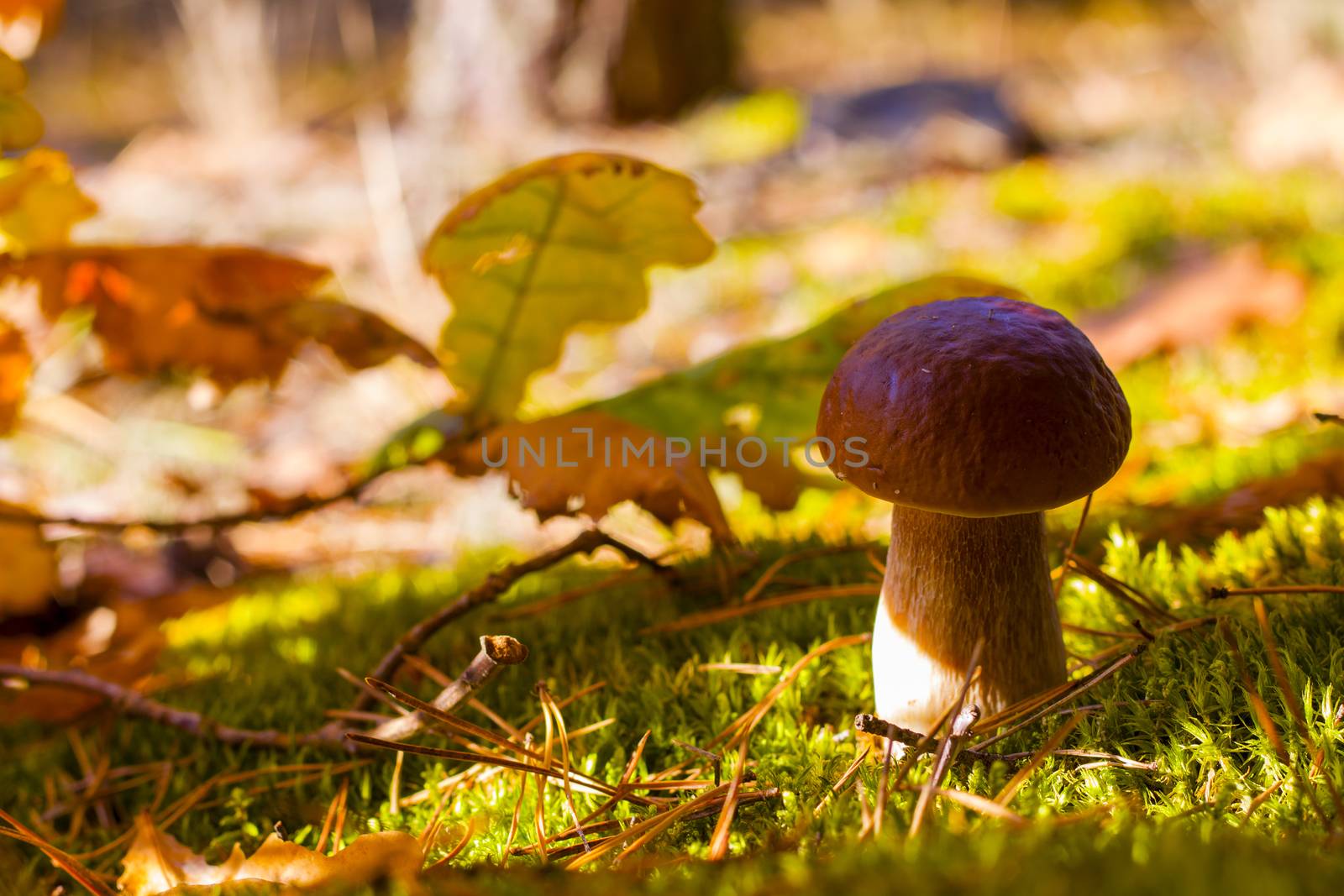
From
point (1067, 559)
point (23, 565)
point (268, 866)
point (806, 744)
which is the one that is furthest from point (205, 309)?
point (1067, 559)

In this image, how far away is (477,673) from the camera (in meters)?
1.39

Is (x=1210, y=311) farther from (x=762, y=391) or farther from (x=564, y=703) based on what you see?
(x=564, y=703)

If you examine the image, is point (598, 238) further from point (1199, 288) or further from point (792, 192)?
point (792, 192)

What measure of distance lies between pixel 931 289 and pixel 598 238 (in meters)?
0.79

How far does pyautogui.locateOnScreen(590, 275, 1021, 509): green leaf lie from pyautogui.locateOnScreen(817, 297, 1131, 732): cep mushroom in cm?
60

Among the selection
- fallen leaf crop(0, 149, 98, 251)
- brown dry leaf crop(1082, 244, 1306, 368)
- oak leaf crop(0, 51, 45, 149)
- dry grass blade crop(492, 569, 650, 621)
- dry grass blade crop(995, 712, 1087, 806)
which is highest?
oak leaf crop(0, 51, 45, 149)

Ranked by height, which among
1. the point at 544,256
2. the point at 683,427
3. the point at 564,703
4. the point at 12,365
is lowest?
the point at 564,703

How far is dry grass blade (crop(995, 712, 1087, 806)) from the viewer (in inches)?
→ 48.8

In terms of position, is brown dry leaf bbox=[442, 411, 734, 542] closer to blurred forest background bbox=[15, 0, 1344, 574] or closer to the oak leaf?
blurred forest background bbox=[15, 0, 1344, 574]

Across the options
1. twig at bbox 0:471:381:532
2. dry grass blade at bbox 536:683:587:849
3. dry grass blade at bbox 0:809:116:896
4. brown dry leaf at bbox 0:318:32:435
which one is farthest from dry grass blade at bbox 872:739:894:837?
brown dry leaf at bbox 0:318:32:435

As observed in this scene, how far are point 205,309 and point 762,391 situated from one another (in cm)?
145

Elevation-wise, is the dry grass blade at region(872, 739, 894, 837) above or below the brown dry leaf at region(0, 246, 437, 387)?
below

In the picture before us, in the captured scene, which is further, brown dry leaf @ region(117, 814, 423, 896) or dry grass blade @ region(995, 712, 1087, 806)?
dry grass blade @ region(995, 712, 1087, 806)

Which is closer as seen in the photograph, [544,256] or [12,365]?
[544,256]
